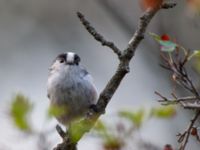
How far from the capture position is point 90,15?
7918mm

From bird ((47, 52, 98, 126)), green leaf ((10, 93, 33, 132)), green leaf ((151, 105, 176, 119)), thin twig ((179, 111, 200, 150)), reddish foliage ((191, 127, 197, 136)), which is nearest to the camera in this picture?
green leaf ((10, 93, 33, 132))

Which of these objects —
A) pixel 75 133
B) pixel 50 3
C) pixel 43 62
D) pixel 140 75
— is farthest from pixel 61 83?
pixel 43 62

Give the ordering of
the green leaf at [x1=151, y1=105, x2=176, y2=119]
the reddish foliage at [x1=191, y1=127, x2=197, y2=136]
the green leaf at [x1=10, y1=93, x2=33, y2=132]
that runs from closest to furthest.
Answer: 1. the green leaf at [x1=10, y1=93, x2=33, y2=132]
2. the green leaf at [x1=151, y1=105, x2=176, y2=119]
3. the reddish foliage at [x1=191, y1=127, x2=197, y2=136]

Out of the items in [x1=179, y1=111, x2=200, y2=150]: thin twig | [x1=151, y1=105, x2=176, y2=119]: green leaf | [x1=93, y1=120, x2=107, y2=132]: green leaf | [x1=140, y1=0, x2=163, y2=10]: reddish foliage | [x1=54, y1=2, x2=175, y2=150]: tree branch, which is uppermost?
[x1=54, y1=2, x2=175, y2=150]: tree branch

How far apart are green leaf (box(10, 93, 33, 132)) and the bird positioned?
1891 mm

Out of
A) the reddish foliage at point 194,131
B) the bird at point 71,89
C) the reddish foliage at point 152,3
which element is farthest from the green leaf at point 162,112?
the bird at point 71,89

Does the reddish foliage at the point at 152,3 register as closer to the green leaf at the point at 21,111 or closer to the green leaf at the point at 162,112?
the green leaf at the point at 162,112

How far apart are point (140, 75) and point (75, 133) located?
6134 millimetres

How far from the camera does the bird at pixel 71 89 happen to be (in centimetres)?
341

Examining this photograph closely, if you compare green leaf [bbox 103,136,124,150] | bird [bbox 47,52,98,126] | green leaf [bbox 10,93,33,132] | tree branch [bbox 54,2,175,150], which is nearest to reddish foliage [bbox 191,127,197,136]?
tree branch [bbox 54,2,175,150]

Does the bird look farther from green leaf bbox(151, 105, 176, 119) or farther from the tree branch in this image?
green leaf bbox(151, 105, 176, 119)

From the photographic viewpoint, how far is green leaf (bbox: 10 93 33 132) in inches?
55.6

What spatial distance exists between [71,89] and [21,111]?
206cm

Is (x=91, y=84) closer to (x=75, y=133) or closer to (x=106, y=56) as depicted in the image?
(x=75, y=133)
